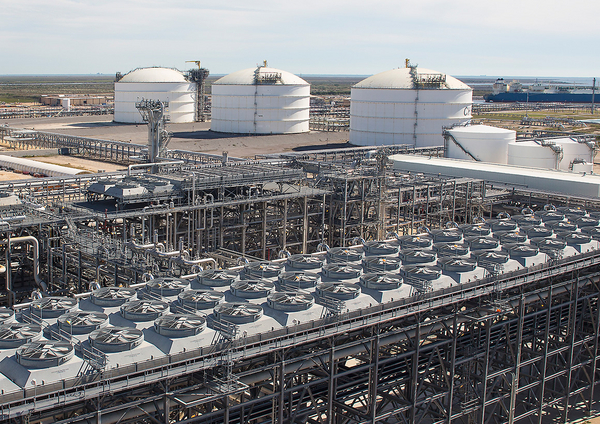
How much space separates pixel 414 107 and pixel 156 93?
51.5 meters

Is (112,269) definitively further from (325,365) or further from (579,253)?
(579,253)

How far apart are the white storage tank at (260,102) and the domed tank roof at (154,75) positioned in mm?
17819

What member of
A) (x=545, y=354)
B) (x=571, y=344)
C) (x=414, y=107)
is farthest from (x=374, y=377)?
(x=414, y=107)

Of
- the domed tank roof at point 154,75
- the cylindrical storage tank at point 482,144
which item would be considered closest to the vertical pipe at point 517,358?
the cylindrical storage tank at point 482,144

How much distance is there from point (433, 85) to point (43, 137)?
190 ft

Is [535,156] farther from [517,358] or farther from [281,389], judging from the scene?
[281,389]

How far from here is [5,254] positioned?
3189cm

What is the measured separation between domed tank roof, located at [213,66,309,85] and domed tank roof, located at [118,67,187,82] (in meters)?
18.6

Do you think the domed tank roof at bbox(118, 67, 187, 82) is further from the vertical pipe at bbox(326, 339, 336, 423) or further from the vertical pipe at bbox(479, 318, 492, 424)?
the vertical pipe at bbox(326, 339, 336, 423)

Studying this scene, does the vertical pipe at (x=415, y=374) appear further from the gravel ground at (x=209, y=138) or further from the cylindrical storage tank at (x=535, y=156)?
the gravel ground at (x=209, y=138)

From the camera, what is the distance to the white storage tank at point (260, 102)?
315ft

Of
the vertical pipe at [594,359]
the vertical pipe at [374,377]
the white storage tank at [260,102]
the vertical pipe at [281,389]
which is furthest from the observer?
the white storage tank at [260,102]

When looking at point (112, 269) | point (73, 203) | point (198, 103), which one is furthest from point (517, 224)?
point (198, 103)

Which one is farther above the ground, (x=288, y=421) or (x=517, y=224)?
(x=517, y=224)
